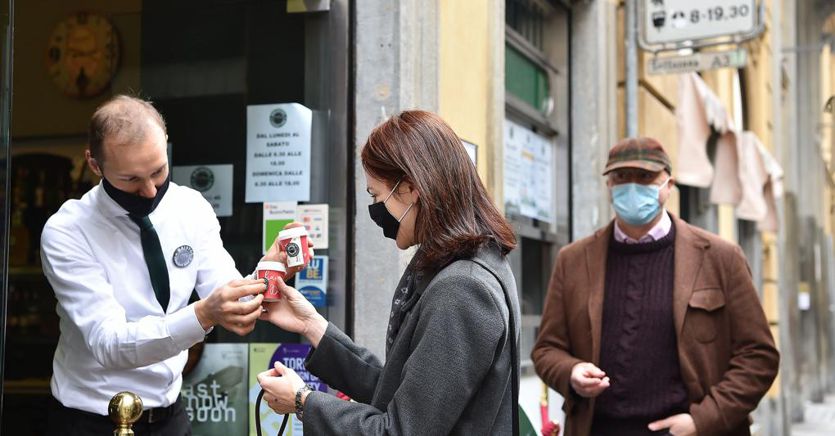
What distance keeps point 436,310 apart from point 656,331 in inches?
81.0

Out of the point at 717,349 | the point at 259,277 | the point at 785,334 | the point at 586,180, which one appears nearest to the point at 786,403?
the point at 785,334

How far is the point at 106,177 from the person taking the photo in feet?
10.0

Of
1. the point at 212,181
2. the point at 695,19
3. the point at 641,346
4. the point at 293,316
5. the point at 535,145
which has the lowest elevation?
the point at 641,346

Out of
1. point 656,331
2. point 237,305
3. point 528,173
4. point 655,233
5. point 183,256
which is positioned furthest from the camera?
point 528,173

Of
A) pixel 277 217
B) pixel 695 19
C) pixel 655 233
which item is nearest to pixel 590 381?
pixel 655 233

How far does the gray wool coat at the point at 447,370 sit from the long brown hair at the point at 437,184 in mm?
45

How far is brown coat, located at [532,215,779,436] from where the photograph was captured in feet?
13.7

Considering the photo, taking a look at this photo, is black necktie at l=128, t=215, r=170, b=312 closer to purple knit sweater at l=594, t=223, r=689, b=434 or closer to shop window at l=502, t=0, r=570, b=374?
purple knit sweater at l=594, t=223, r=689, b=434

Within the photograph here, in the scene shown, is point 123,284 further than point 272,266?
Yes

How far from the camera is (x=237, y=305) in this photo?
273cm

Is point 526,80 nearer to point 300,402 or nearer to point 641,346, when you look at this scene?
point 641,346

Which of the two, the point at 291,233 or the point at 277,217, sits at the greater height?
the point at 277,217

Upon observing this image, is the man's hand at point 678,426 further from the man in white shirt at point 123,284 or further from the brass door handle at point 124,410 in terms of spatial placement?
the brass door handle at point 124,410

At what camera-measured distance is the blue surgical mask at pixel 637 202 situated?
441 centimetres
